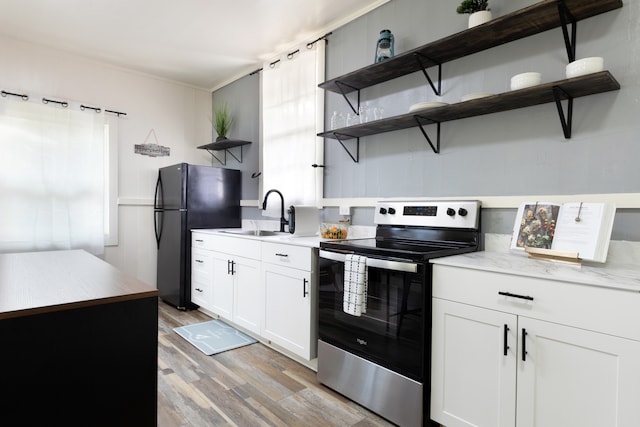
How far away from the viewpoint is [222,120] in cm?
430

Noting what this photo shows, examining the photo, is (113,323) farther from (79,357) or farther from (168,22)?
(168,22)

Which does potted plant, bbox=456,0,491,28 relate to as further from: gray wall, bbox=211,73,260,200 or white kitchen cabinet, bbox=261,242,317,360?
gray wall, bbox=211,73,260,200

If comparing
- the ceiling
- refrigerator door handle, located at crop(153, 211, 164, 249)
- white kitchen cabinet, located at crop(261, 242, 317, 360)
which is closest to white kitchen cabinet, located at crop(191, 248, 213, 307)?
refrigerator door handle, located at crop(153, 211, 164, 249)

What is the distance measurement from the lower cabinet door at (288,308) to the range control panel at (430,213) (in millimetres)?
703

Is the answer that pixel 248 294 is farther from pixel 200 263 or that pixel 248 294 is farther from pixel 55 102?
pixel 55 102

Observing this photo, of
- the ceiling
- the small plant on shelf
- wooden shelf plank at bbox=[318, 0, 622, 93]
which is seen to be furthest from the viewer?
the ceiling

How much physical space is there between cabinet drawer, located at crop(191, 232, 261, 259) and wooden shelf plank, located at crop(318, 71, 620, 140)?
1159 mm

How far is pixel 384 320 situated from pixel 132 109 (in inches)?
153

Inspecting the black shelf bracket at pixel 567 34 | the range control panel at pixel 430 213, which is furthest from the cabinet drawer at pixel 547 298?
the black shelf bracket at pixel 567 34

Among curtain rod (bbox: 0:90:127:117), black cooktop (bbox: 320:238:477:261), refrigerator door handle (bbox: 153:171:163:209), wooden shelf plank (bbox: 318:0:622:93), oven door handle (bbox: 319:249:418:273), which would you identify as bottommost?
oven door handle (bbox: 319:249:418:273)

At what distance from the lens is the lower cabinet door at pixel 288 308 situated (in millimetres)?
2406

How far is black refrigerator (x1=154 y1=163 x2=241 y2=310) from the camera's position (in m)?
3.80

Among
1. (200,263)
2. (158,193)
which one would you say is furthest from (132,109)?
(200,263)

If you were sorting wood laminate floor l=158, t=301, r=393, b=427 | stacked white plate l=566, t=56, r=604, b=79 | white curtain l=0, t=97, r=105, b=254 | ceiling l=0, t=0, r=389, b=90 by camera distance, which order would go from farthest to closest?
white curtain l=0, t=97, r=105, b=254 < ceiling l=0, t=0, r=389, b=90 < wood laminate floor l=158, t=301, r=393, b=427 < stacked white plate l=566, t=56, r=604, b=79
